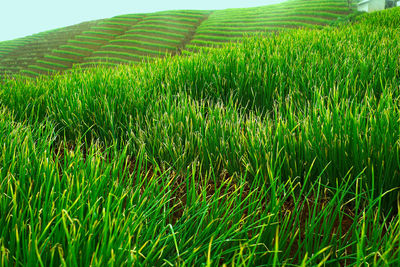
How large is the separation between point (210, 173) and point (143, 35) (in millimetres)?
20101

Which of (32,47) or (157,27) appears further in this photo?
(157,27)

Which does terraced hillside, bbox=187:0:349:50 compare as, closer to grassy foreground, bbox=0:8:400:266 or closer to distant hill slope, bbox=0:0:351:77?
distant hill slope, bbox=0:0:351:77

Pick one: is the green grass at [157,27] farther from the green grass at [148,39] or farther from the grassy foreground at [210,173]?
the grassy foreground at [210,173]

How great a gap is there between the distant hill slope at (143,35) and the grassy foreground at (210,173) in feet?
42.1

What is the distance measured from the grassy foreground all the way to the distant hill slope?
12834 mm

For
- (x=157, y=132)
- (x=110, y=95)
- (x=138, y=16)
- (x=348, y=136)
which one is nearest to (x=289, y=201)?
(x=348, y=136)

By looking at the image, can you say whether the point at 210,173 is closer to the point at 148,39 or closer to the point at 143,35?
the point at 148,39

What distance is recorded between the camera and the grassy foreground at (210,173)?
90 centimetres

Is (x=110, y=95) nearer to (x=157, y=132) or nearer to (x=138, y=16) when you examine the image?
(x=157, y=132)

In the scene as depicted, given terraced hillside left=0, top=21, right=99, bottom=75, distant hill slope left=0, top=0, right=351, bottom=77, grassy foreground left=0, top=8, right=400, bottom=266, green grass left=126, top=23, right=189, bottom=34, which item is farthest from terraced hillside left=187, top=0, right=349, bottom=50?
grassy foreground left=0, top=8, right=400, bottom=266

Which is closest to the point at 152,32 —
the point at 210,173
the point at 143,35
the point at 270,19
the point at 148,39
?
the point at 143,35

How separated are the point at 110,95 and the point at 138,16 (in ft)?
81.3

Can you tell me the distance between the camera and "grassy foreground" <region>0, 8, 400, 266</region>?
2.95 ft

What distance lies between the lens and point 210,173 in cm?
126
